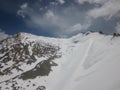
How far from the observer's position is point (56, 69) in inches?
4636

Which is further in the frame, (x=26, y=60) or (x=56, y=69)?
(x=26, y=60)

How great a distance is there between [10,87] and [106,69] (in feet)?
197

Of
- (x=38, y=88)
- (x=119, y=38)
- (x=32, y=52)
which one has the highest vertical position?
(x=32, y=52)

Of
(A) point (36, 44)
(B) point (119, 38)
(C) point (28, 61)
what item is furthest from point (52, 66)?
(B) point (119, 38)

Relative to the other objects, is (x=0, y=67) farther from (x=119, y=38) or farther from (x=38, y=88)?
(x=119, y=38)

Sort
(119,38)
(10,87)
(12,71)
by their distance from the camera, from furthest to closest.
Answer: (119,38) → (12,71) → (10,87)

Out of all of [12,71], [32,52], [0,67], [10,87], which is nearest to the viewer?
[10,87]

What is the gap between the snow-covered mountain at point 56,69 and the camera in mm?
79838

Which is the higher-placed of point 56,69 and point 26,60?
point 26,60

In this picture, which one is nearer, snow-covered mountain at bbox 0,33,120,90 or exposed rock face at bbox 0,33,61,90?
snow-covered mountain at bbox 0,33,120,90

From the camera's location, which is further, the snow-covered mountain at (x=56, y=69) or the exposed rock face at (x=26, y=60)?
the exposed rock face at (x=26, y=60)

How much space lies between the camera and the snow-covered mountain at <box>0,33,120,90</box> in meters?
79.8

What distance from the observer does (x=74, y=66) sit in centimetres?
11900

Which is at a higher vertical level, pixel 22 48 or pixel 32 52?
pixel 22 48
